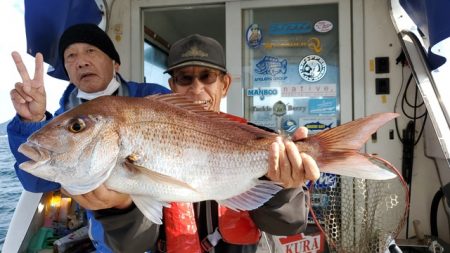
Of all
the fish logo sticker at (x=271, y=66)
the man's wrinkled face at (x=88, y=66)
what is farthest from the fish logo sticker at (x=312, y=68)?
the man's wrinkled face at (x=88, y=66)

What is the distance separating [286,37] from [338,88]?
34.5 inches

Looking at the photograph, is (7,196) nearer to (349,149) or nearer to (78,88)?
(78,88)

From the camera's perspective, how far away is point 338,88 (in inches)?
164

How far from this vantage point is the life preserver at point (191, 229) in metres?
1.78

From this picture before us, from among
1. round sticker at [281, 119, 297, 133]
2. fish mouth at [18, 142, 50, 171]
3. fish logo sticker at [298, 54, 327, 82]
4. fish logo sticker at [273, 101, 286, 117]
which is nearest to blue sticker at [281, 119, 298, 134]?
round sticker at [281, 119, 297, 133]

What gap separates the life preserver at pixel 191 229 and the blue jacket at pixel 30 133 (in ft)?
1.41

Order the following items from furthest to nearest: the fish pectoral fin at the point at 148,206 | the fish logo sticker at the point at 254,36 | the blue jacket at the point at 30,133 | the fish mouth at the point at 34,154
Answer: the fish logo sticker at the point at 254,36 < the blue jacket at the point at 30,133 < the fish pectoral fin at the point at 148,206 < the fish mouth at the point at 34,154

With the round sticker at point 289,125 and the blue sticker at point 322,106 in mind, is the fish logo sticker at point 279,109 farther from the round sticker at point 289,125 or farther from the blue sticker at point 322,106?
the blue sticker at point 322,106

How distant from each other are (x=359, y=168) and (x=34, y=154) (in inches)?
47.0

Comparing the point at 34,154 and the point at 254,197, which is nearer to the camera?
the point at 34,154

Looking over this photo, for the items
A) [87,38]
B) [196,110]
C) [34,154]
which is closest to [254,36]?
[87,38]

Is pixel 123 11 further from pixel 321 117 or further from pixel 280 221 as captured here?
pixel 280 221

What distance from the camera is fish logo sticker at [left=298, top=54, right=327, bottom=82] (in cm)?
424

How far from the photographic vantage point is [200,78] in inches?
83.4
